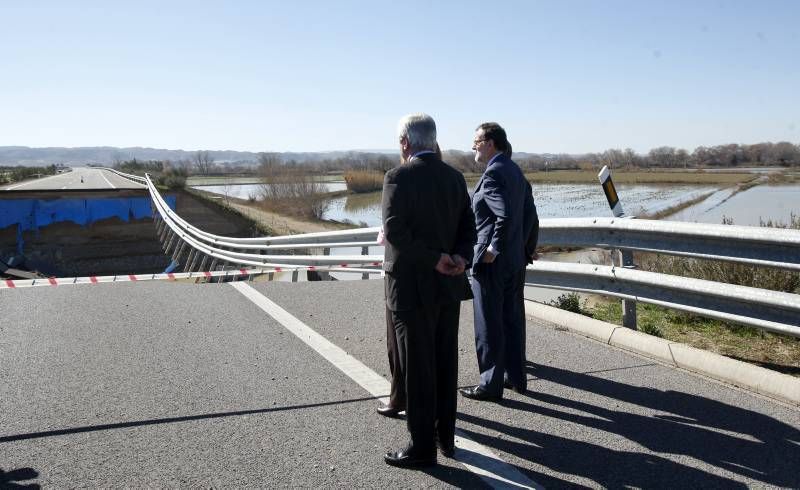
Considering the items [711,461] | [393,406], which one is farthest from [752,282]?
[393,406]

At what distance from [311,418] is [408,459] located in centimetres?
89

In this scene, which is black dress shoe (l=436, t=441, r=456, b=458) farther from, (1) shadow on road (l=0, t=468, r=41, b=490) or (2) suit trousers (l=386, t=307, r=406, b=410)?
(1) shadow on road (l=0, t=468, r=41, b=490)

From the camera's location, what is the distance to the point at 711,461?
3.80 meters

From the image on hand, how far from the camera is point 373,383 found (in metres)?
5.19

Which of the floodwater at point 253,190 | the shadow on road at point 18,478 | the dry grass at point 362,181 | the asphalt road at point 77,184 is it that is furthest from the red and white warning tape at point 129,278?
the dry grass at point 362,181

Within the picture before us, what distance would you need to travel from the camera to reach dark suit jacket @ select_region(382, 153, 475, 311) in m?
3.86

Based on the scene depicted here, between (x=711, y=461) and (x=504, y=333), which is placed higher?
(x=504, y=333)

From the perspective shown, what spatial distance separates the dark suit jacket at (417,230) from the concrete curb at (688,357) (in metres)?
2.23

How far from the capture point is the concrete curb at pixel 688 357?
15.4ft

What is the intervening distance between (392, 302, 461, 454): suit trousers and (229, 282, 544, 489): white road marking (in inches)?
6.9

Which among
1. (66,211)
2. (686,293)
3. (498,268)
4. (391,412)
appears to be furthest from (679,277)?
(66,211)

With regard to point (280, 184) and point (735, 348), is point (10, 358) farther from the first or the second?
point (280, 184)

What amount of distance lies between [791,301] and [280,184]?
195 ft

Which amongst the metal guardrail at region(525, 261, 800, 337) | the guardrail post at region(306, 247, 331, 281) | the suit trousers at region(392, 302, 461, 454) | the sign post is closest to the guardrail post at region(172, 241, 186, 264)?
the guardrail post at region(306, 247, 331, 281)
